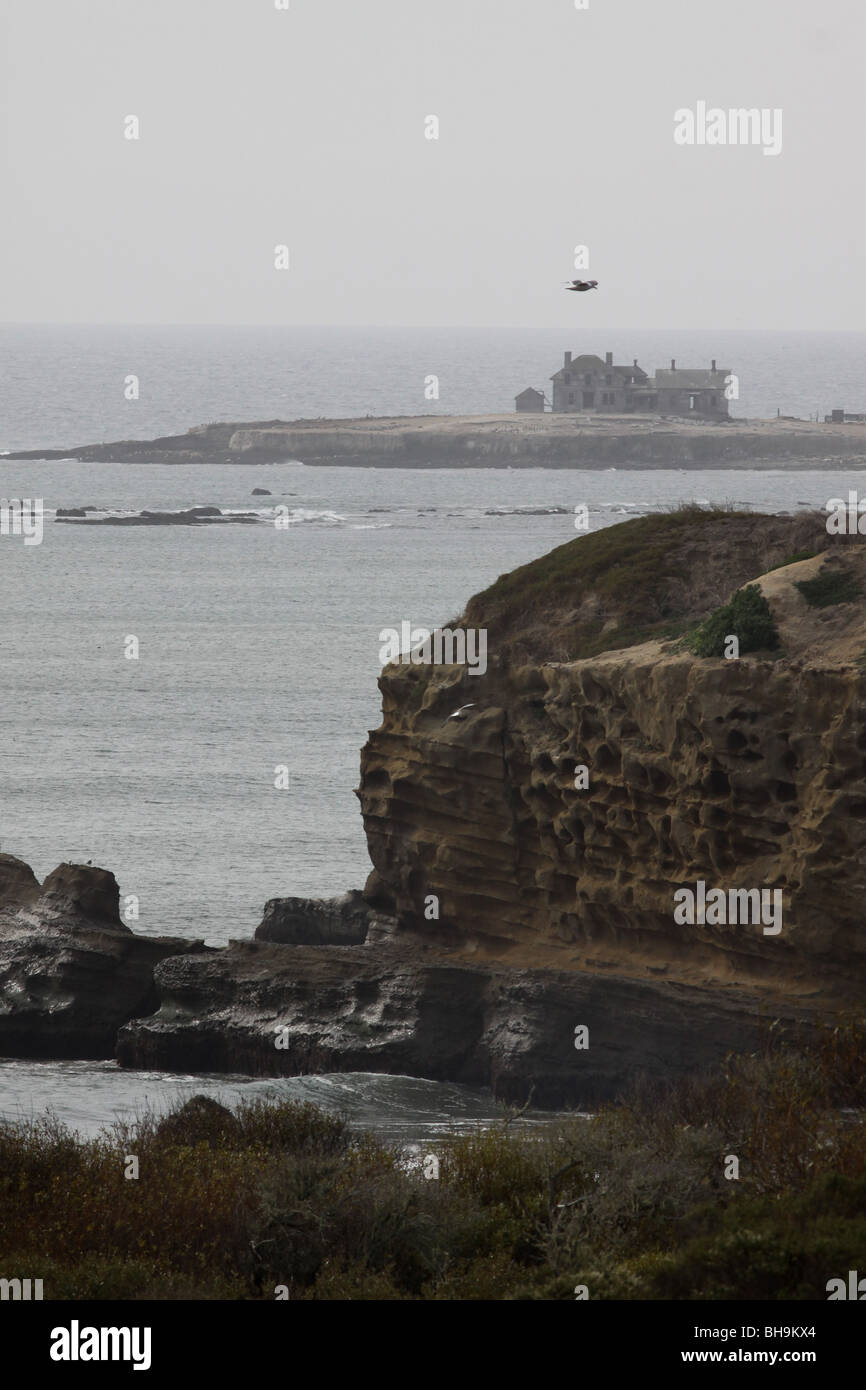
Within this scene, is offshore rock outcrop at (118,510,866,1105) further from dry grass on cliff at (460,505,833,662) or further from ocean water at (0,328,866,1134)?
ocean water at (0,328,866,1134)

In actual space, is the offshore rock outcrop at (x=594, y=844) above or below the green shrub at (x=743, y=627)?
below

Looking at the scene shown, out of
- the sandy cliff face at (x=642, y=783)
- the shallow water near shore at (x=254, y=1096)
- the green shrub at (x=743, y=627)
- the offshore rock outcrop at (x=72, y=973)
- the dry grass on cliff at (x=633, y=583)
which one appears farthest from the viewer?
the dry grass on cliff at (x=633, y=583)

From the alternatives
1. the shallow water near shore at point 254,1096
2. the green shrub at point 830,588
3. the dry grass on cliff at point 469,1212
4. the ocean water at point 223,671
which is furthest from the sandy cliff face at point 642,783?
the dry grass on cliff at point 469,1212

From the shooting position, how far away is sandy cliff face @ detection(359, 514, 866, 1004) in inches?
1114

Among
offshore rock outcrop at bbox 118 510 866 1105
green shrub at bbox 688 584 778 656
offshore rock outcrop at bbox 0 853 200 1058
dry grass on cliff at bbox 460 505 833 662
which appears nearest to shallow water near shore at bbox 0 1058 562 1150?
offshore rock outcrop at bbox 118 510 866 1105

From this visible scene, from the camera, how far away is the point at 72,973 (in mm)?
33281

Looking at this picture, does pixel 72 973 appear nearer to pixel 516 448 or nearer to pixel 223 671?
pixel 223 671

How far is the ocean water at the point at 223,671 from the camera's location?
47469 mm

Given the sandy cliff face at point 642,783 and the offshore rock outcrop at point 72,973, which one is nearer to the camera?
the sandy cliff face at point 642,783

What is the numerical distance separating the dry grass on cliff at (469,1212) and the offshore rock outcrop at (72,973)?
33.8 ft

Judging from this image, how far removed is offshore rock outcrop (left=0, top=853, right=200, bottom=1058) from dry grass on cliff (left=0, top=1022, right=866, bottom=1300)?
10.3 meters

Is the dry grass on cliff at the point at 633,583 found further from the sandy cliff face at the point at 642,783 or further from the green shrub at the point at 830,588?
the green shrub at the point at 830,588
